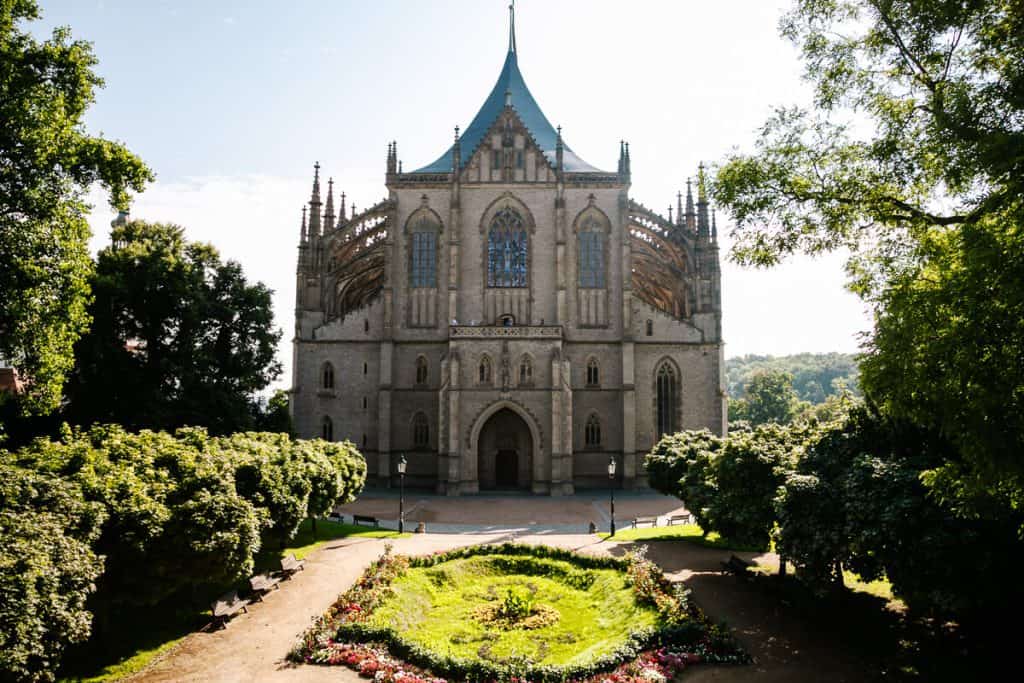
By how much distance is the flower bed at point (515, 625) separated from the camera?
12.9 m

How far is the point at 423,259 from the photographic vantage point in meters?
41.7

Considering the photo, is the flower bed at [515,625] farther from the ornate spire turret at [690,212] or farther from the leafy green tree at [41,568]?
the ornate spire turret at [690,212]

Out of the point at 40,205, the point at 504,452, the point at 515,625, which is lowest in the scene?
the point at 515,625

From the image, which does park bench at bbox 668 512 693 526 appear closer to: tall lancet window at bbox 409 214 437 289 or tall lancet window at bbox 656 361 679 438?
tall lancet window at bbox 656 361 679 438

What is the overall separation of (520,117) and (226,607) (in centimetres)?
4070

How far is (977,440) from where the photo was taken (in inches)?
347

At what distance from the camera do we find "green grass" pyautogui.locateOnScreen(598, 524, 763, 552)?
25027 millimetres

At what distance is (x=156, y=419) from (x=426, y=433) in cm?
1716

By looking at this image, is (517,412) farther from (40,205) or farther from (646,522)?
(40,205)

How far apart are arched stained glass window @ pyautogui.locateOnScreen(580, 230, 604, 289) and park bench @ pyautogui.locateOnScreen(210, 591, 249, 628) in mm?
29736

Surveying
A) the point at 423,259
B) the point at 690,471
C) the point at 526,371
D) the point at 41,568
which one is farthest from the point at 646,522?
the point at 41,568

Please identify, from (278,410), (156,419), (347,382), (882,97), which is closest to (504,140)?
(347,382)

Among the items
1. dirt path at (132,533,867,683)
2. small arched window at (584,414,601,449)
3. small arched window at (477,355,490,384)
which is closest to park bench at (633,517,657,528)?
dirt path at (132,533,867,683)

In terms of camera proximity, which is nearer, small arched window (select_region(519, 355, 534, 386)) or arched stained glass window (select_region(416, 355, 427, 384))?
small arched window (select_region(519, 355, 534, 386))
